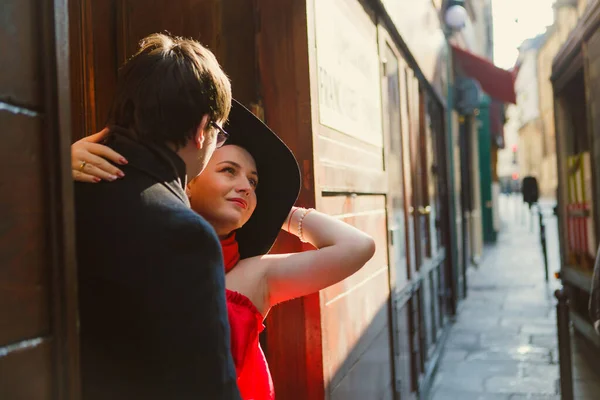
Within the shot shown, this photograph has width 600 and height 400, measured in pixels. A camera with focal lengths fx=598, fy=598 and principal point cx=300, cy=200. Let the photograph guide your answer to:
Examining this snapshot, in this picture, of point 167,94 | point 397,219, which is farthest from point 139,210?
point 397,219

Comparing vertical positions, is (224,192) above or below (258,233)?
above

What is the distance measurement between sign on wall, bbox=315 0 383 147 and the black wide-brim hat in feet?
2.50

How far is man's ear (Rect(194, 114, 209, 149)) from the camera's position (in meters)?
1.30

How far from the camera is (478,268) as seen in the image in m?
12.7

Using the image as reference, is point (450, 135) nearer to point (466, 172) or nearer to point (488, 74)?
point (488, 74)

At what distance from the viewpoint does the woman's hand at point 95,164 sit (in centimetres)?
118

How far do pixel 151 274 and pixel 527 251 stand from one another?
1540cm

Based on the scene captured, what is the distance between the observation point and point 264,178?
202 centimetres

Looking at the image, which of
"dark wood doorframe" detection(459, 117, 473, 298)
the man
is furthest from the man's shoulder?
"dark wood doorframe" detection(459, 117, 473, 298)

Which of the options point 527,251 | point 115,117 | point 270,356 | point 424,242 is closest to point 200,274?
point 115,117

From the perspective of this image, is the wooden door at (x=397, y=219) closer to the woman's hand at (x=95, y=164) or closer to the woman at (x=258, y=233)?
the woman at (x=258, y=233)

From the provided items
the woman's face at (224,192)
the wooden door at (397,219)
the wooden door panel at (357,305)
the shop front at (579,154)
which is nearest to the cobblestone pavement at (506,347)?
the shop front at (579,154)

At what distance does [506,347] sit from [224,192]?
18.4 ft

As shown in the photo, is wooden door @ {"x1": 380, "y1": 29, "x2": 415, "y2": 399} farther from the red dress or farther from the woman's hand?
the woman's hand
